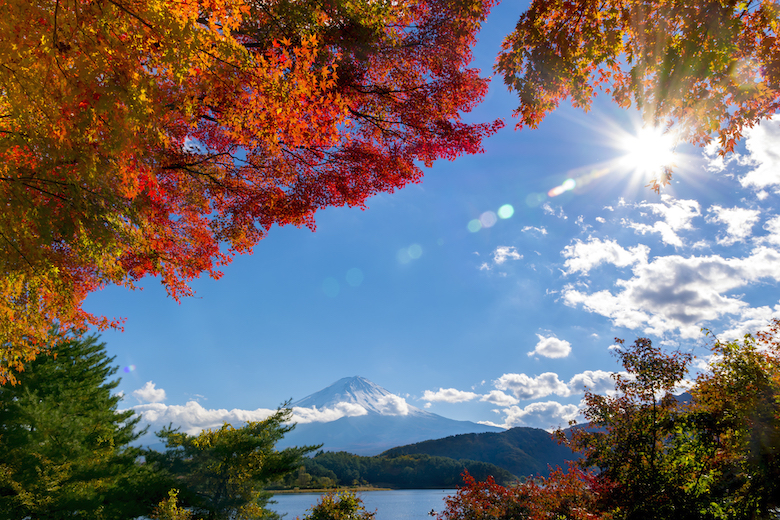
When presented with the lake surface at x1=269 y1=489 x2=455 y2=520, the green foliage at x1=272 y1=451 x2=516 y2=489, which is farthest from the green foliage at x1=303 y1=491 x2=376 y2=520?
the green foliage at x1=272 y1=451 x2=516 y2=489

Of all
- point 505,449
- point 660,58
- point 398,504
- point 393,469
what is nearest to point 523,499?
point 660,58

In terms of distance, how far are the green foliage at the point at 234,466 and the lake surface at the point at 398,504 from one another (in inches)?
1383

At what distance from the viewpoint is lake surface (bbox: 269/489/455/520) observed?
54094 mm

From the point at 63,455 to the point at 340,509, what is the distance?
1117 centimetres

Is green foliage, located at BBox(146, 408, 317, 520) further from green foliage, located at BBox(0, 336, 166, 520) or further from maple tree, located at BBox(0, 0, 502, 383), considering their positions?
maple tree, located at BBox(0, 0, 502, 383)

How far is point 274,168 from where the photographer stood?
7.49 metres

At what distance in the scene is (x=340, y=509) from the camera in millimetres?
10500

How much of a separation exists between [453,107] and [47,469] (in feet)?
58.2

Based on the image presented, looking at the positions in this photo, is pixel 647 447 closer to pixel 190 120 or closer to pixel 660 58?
pixel 660 58

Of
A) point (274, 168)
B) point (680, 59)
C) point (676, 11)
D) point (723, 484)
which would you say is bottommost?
point (723, 484)

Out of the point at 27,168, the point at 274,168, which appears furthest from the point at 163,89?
the point at 274,168

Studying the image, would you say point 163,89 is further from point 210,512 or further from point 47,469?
point 210,512

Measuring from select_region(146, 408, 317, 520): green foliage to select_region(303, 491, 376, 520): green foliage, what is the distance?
570cm

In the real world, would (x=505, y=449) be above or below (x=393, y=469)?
above
